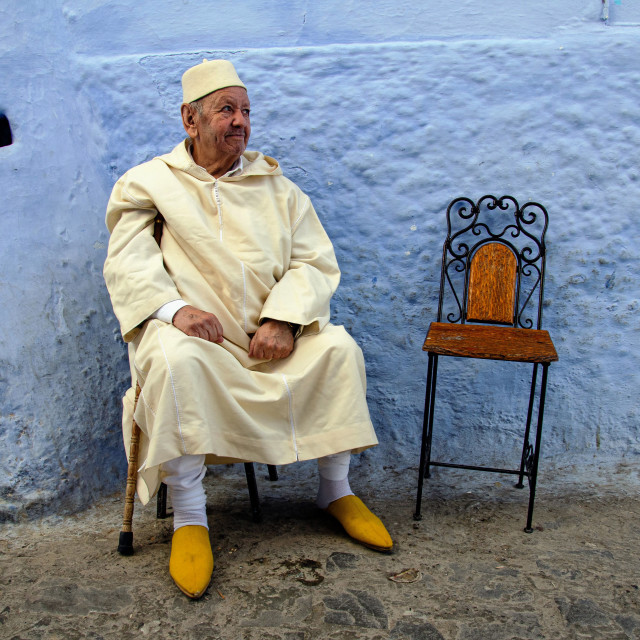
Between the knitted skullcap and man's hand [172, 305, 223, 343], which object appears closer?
man's hand [172, 305, 223, 343]

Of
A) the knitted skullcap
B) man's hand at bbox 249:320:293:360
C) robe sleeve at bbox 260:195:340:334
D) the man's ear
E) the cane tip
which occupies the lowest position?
the cane tip

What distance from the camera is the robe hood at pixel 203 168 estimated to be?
2902 millimetres

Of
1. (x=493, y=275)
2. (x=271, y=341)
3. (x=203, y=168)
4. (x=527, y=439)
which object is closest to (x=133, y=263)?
(x=203, y=168)

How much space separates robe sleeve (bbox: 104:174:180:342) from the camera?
2676mm

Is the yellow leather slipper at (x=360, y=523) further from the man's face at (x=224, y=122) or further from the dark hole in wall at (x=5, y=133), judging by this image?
the dark hole in wall at (x=5, y=133)

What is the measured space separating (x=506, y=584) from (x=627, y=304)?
5.21 feet

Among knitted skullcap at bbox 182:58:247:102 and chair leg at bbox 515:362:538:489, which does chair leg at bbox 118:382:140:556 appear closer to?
knitted skullcap at bbox 182:58:247:102

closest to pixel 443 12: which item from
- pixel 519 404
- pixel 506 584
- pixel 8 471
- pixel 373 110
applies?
pixel 373 110

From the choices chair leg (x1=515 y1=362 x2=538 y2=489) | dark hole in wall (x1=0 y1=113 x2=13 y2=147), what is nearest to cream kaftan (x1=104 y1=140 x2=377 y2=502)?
dark hole in wall (x1=0 y1=113 x2=13 y2=147)

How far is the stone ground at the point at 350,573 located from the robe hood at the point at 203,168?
1.42 m

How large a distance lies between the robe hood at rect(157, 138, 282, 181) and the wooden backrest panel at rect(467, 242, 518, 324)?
1.03 meters

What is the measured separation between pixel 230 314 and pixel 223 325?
51 millimetres

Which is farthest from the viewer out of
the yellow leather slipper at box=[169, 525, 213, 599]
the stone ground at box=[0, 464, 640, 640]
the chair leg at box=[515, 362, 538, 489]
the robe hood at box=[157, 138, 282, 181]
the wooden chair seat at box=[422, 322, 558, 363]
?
the chair leg at box=[515, 362, 538, 489]

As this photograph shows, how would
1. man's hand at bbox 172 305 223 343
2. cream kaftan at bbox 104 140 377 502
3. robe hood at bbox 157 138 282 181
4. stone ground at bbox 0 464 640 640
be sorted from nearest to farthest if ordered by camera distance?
stone ground at bbox 0 464 640 640 → cream kaftan at bbox 104 140 377 502 → man's hand at bbox 172 305 223 343 → robe hood at bbox 157 138 282 181
